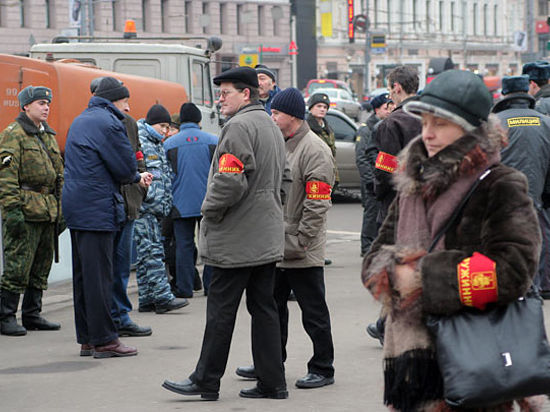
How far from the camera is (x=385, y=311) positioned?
358 centimetres

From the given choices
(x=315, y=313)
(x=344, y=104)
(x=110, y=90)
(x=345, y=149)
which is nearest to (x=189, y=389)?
(x=315, y=313)

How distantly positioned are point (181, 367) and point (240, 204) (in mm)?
1558

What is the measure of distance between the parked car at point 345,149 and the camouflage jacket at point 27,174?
11.3 meters

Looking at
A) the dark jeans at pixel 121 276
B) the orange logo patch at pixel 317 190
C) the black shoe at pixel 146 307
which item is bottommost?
the black shoe at pixel 146 307

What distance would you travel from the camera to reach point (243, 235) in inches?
236

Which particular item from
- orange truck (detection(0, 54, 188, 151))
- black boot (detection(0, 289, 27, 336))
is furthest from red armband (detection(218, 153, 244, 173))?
orange truck (detection(0, 54, 188, 151))

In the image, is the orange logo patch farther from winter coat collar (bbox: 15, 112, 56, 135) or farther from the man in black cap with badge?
winter coat collar (bbox: 15, 112, 56, 135)

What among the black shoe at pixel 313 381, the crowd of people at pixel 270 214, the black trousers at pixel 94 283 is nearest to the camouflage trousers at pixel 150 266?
the crowd of people at pixel 270 214

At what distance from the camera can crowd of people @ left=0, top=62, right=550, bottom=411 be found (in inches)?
134

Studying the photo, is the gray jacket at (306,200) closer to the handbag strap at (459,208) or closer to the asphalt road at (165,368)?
the asphalt road at (165,368)

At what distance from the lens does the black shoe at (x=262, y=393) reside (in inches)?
244

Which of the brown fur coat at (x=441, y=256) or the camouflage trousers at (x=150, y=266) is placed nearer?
the brown fur coat at (x=441, y=256)

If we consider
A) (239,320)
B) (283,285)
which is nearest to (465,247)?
(283,285)

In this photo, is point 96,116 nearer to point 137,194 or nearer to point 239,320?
point 137,194
